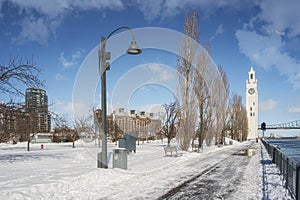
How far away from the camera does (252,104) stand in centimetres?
11012

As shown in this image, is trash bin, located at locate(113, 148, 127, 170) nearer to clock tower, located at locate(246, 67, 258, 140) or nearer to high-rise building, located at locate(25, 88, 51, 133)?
high-rise building, located at locate(25, 88, 51, 133)

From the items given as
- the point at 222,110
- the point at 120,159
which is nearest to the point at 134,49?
the point at 120,159

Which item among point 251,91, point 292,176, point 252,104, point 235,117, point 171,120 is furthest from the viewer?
point 251,91

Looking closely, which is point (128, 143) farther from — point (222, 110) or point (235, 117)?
point (235, 117)

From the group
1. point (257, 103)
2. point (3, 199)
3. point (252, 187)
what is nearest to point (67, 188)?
point (3, 199)

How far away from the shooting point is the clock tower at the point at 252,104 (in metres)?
105

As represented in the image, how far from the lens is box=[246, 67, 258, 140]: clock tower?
105 metres

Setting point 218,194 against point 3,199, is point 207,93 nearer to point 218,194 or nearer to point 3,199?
point 218,194

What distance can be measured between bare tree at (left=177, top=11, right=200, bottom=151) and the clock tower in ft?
281

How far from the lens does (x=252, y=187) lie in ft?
28.3

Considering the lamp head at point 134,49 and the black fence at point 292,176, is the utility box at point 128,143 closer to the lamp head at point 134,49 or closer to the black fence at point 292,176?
the lamp head at point 134,49

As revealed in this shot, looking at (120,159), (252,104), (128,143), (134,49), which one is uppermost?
(252,104)

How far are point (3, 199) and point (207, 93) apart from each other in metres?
26.4

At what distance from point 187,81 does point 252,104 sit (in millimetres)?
94449
